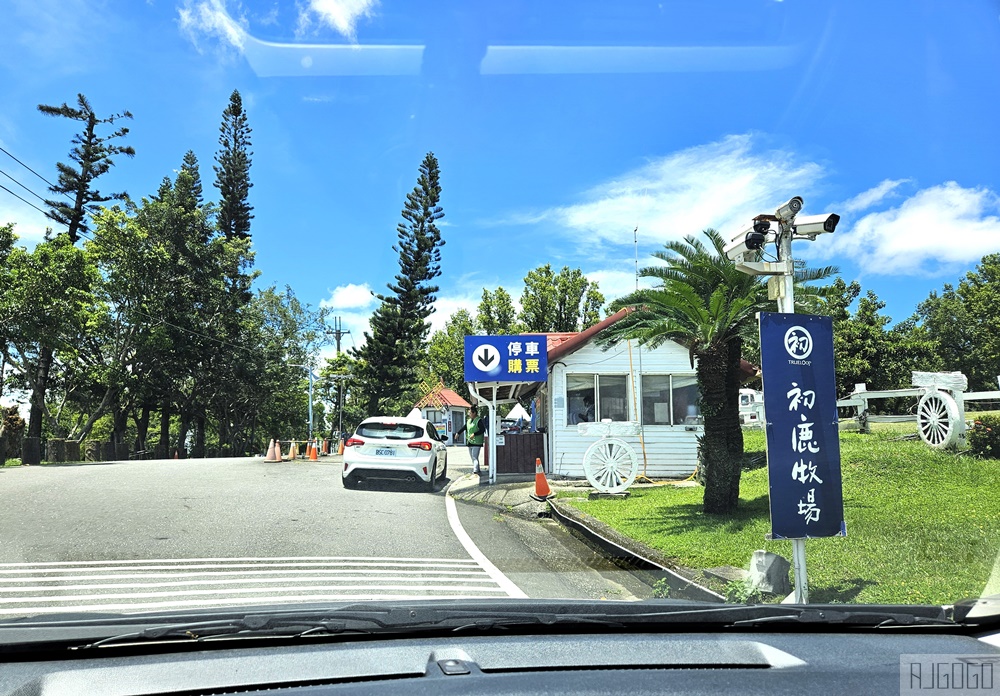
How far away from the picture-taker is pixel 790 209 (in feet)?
20.5

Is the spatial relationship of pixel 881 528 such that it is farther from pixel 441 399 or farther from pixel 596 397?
pixel 441 399

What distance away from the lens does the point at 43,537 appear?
307 inches

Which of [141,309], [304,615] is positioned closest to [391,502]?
[304,615]

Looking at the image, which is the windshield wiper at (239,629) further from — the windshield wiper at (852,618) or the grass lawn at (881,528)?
the grass lawn at (881,528)

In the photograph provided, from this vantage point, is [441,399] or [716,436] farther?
[441,399]

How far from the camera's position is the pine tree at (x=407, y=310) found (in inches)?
1825

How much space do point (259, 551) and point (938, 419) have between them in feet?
33.1

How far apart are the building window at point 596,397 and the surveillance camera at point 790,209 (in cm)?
1318

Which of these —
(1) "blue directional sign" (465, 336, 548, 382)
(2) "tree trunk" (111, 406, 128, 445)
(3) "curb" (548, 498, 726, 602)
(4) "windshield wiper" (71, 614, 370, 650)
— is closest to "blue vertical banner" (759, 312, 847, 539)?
(3) "curb" (548, 498, 726, 602)

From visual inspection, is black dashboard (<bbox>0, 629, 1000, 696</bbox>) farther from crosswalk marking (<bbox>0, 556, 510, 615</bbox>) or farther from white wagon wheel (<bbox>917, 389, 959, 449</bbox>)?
white wagon wheel (<bbox>917, 389, 959, 449</bbox>)

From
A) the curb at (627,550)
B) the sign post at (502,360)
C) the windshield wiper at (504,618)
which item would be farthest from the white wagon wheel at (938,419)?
the windshield wiper at (504,618)

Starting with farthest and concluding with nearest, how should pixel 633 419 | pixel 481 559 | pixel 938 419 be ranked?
pixel 633 419 < pixel 938 419 < pixel 481 559

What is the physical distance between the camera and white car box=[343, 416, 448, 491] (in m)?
14.3

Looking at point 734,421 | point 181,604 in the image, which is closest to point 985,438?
point 734,421
